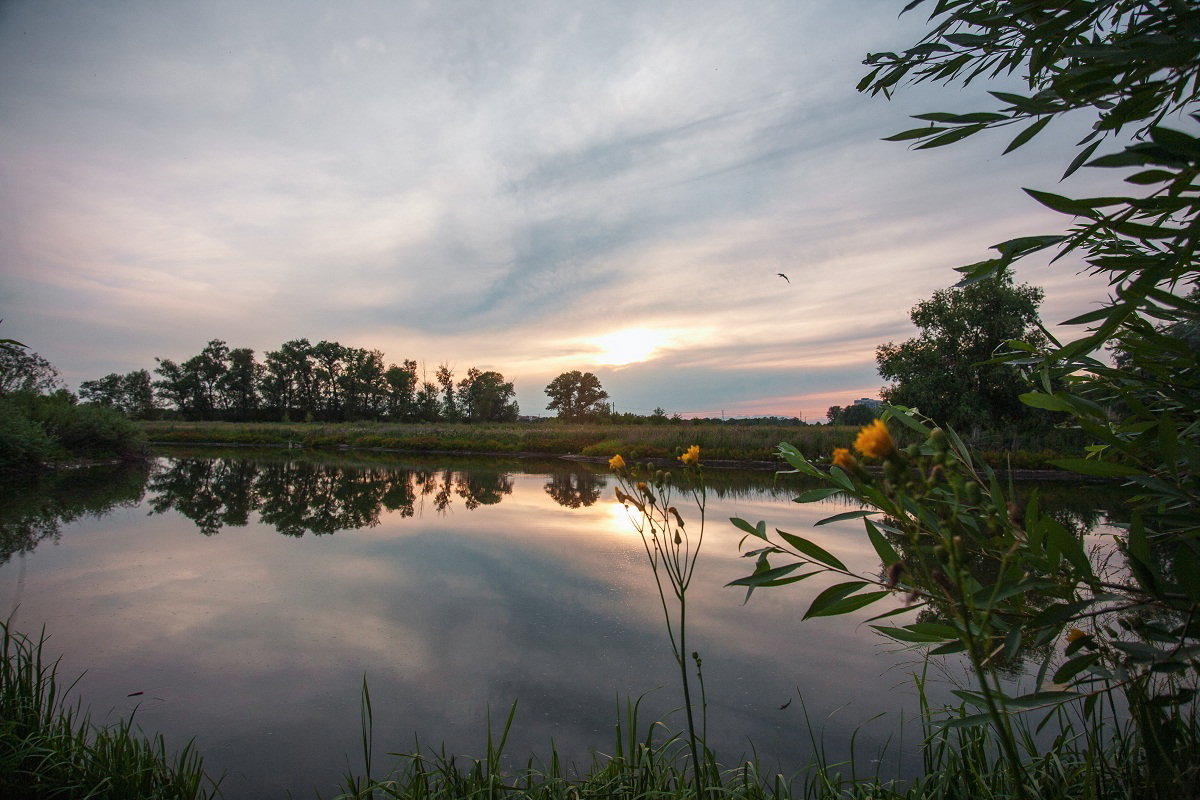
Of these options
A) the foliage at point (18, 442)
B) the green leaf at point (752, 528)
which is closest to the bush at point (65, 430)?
the foliage at point (18, 442)

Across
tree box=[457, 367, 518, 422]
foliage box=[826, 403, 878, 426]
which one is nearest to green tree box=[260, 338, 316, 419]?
tree box=[457, 367, 518, 422]

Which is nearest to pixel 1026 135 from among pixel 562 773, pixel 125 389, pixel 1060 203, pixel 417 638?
pixel 1060 203

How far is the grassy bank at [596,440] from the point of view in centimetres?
1468

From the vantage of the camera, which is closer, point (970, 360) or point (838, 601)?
point (838, 601)

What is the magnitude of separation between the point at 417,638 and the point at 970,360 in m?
14.3

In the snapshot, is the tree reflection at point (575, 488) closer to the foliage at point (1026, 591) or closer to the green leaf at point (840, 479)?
the green leaf at point (840, 479)

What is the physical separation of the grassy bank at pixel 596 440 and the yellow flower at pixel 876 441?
6709 millimetres

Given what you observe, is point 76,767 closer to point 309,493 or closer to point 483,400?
point 309,493

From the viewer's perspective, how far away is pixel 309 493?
9.95m

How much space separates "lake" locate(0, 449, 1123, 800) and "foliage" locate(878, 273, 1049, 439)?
249 inches

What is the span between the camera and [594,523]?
281 inches

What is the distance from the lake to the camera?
243 centimetres

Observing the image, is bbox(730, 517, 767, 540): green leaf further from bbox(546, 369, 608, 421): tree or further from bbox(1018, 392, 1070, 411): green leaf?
bbox(546, 369, 608, 421): tree

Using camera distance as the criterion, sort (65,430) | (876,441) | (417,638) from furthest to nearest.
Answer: (65,430)
(417,638)
(876,441)
